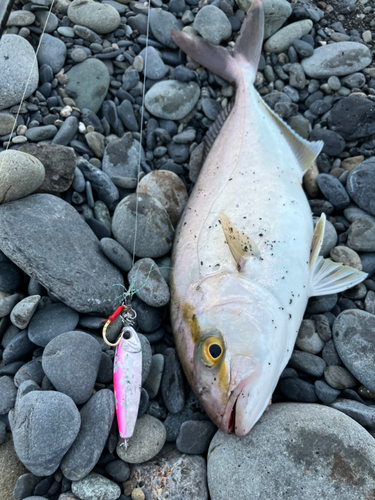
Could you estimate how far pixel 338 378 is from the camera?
9.14ft

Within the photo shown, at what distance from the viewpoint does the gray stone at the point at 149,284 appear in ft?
9.46

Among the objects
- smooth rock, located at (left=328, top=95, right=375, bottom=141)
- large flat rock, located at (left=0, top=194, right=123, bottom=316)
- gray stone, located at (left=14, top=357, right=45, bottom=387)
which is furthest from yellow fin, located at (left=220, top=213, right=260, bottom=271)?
smooth rock, located at (left=328, top=95, right=375, bottom=141)

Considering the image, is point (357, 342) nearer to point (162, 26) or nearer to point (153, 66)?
point (153, 66)

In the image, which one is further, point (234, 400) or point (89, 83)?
point (89, 83)

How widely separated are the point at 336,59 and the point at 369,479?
4.25 metres

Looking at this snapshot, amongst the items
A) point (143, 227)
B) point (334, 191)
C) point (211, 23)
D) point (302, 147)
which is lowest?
point (143, 227)

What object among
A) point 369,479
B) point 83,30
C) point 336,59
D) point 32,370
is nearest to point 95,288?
point 32,370

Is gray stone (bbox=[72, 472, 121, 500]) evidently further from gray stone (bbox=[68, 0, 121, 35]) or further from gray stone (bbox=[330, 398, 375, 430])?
gray stone (bbox=[68, 0, 121, 35])

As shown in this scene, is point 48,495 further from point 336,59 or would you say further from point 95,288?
point 336,59

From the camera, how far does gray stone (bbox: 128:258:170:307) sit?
2.88 metres

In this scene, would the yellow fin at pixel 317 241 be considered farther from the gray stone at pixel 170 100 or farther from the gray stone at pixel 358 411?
the gray stone at pixel 170 100

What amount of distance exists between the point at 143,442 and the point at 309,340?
148 cm

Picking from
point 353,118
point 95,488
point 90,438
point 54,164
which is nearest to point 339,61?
point 353,118

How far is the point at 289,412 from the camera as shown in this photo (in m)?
2.52
